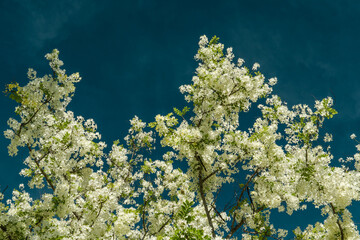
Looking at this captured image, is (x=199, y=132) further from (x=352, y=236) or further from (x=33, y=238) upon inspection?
(x=352, y=236)

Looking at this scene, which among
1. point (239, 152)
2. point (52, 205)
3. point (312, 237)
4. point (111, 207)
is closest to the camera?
Result: point (52, 205)

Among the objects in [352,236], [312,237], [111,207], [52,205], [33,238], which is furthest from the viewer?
[312,237]

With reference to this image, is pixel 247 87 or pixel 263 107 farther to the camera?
pixel 263 107

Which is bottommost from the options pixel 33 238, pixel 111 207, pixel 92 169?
Answer: pixel 33 238

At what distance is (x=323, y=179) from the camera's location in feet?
36.9

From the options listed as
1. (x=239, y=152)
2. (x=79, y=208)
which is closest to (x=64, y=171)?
(x=79, y=208)

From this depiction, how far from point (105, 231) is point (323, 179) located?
949 centimetres

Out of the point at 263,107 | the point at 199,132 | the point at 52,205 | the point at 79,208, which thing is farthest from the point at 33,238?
the point at 263,107

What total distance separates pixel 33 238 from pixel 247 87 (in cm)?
1045

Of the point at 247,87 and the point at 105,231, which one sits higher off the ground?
the point at 247,87

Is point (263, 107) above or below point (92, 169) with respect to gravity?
above

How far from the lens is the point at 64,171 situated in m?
12.4

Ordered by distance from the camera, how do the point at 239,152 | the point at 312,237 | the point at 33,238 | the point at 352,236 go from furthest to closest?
1. the point at 312,237
2. the point at 239,152
3. the point at 352,236
4. the point at 33,238

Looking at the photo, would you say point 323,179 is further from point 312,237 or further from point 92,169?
point 92,169
